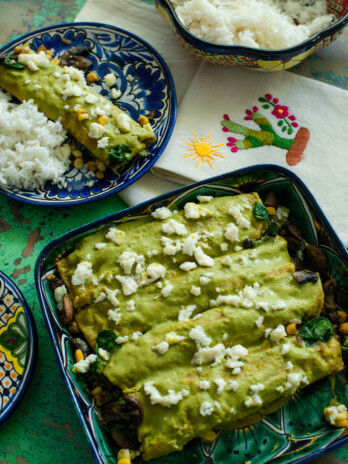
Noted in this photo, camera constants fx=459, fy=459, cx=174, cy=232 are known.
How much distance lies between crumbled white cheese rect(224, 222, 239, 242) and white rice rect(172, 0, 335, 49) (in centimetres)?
120

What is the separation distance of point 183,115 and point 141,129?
1.16ft

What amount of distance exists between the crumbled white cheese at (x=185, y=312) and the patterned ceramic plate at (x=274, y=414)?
0.56 metres

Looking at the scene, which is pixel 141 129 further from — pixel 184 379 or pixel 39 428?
pixel 39 428

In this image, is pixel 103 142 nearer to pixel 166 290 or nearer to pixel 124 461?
pixel 166 290

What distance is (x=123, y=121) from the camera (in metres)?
2.80

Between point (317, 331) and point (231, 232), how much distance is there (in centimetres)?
65

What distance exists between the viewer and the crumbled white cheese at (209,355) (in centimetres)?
214

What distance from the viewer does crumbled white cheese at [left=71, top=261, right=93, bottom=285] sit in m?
2.31

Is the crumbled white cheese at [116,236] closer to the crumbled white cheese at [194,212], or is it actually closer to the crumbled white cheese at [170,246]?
the crumbled white cheese at [170,246]

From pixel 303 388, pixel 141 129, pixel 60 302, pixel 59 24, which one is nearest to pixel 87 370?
pixel 60 302

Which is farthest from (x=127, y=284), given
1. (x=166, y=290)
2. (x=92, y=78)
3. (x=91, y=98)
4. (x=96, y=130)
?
(x=92, y=78)

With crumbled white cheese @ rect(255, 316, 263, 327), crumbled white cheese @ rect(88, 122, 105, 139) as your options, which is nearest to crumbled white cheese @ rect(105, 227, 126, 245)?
crumbled white cheese @ rect(88, 122, 105, 139)

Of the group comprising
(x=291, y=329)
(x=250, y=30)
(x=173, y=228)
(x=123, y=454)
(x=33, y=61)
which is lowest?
(x=123, y=454)

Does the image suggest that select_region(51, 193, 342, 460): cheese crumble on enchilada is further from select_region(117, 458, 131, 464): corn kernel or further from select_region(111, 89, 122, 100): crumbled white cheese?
select_region(111, 89, 122, 100): crumbled white cheese
